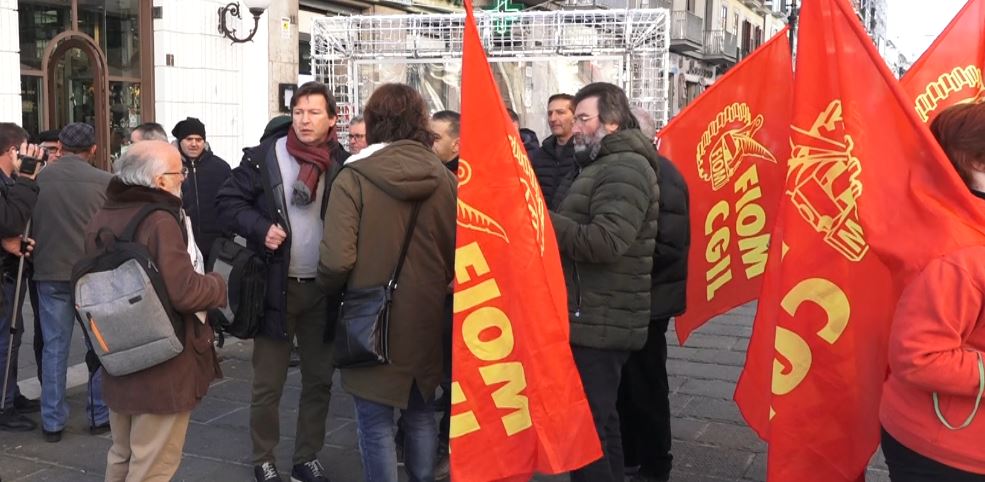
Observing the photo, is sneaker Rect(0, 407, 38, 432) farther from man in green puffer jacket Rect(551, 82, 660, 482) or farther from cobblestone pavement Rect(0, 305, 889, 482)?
man in green puffer jacket Rect(551, 82, 660, 482)

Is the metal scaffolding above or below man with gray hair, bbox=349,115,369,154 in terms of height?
above

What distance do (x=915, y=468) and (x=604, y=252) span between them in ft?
4.20

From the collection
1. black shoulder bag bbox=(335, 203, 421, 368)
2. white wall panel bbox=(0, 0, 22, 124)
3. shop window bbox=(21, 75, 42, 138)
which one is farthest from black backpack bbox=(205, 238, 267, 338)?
shop window bbox=(21, 75, 42, 138)

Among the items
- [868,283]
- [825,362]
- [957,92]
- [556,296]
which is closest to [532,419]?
[556,296]

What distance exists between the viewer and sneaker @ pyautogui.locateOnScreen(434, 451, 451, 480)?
432cm

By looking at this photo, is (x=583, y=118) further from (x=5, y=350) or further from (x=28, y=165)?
(x=5, y=350)

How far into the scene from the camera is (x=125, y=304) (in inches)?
121

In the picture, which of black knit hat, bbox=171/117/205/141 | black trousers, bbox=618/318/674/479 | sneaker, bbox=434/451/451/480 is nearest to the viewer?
black trousers, bbox=618/318/674/479

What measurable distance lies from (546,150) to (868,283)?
354 cm

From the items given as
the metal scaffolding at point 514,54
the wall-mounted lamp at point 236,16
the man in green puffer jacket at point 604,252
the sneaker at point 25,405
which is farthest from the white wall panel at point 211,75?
the man in green puffer jacket at point 604,252

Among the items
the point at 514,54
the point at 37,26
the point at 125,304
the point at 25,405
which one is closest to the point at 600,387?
the point at 125,304

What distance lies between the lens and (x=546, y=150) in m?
6.07

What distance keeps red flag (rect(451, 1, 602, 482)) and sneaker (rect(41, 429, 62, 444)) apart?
2.86 metres

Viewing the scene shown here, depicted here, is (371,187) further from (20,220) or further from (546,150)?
(546,150)
